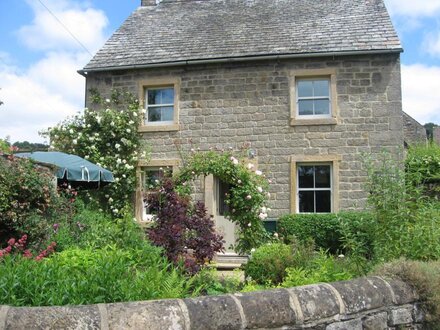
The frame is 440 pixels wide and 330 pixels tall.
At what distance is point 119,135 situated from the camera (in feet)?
43.4

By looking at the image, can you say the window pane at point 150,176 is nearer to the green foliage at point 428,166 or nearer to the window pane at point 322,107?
the window pane at point 322,107

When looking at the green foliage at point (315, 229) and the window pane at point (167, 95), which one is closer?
the green foliage at point (315, 229)

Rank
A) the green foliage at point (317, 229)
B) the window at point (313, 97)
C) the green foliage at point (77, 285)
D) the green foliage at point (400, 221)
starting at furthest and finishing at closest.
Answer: the window at point (313, 97) < the green foliage at point (317, 229) < the green foliage at point (400, 221) < the green foliage at point (77, 285)

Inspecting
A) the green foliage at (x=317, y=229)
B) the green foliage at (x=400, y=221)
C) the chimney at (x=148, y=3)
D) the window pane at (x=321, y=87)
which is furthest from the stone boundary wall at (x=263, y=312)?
the chimney at (x=148, y=3)

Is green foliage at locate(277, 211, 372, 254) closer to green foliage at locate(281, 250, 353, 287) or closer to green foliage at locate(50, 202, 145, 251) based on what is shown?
green foliage at locate(50, 202, 145, 251)

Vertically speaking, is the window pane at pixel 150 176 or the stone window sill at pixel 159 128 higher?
the stone window sill at pixel 159 128

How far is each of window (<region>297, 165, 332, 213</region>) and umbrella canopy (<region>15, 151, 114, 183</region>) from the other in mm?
5173

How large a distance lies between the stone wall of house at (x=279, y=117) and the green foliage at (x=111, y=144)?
61cm

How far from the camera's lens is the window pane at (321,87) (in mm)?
12634

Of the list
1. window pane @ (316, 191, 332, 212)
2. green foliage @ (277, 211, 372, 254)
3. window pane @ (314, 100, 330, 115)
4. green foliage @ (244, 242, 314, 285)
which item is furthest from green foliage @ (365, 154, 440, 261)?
window pane @ (314, 100, 330, 115)

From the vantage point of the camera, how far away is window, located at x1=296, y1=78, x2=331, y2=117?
12.6 m

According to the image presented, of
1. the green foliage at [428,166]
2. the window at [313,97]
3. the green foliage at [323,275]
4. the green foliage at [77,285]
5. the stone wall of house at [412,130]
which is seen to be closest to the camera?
the green foliage at [77,285]

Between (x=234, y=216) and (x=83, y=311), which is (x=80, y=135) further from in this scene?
(x=83, y=311)

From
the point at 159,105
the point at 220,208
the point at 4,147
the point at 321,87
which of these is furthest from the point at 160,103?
the point at 321,87
